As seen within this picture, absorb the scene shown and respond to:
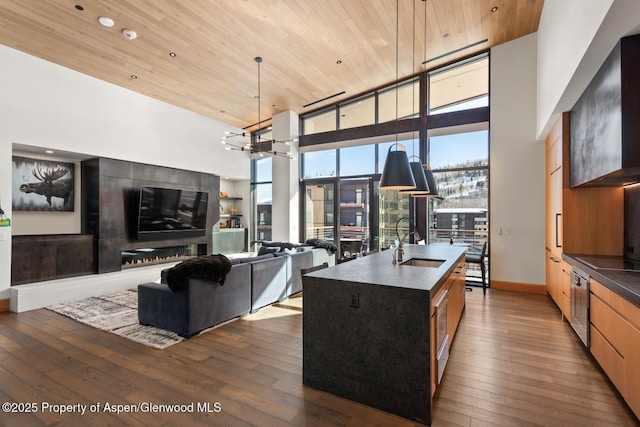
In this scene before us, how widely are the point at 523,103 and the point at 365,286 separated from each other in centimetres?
551

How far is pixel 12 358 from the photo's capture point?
3.01 m

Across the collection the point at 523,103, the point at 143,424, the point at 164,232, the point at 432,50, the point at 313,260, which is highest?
the point at 432,50

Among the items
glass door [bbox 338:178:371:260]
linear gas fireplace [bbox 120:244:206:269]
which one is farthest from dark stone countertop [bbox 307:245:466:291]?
linear gas fireplace [bbox 120:244:206:269]

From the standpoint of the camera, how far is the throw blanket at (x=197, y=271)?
346cm

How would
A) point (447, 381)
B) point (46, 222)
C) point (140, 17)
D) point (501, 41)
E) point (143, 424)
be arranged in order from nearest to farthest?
point (143, 424)
point (447, 381)
point (140, 17)
point (46, 222)
point (501, 41)

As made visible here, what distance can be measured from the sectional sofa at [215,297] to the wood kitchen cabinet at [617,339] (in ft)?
12.4

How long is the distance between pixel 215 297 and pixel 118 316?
164 centimetres

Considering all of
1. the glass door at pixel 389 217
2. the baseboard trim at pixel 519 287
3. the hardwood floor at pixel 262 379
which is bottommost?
the hardwood floor at pixel 262 379

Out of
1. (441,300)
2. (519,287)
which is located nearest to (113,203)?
(441,300)

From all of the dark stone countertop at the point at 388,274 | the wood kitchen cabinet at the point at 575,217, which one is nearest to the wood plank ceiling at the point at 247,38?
A: the wood kitchen cabinet at the point at 575,217

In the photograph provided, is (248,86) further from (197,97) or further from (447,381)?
(447,381)

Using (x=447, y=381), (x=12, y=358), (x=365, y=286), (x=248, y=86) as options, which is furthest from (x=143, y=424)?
(x=248, y=86)

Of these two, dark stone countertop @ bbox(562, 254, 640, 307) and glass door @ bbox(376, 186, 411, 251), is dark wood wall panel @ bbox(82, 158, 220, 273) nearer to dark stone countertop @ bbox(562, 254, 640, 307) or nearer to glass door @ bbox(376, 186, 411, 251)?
glass door @ bbox(376, 186, 411, 251)

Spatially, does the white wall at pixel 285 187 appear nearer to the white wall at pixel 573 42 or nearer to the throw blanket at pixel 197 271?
the throw blanket at pixel 197 271
